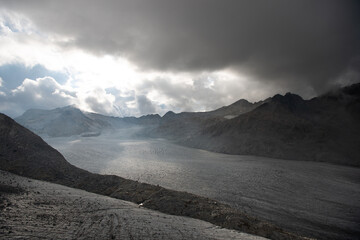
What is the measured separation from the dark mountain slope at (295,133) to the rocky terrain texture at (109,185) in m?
102

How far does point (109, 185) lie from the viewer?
1287 inches

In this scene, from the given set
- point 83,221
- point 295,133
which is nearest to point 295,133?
point 295,133

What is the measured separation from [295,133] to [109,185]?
12868 centimetres

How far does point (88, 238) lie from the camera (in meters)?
14.2

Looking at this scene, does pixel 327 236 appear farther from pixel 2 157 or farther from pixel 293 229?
pixel 2 157

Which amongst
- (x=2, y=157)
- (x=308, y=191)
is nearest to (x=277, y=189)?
(x=308, y=191)

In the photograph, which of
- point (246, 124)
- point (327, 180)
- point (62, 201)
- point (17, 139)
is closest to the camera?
A: point (62, 201)

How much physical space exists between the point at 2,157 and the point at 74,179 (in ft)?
37.1

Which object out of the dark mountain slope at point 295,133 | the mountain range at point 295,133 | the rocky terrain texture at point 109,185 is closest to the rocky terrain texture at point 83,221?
the rocky terrain texture at point 109,185

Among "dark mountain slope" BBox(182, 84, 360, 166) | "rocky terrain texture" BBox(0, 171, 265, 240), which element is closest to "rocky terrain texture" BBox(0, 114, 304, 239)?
"rocky terrain texture" BBox(0, 171, 265, 240)

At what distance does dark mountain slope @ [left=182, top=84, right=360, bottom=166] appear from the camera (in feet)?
371

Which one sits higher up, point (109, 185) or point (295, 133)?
point (295, 133)

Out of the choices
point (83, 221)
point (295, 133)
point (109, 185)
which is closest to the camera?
point (83, 221)

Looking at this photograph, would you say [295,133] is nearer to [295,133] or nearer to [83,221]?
[295,133]
